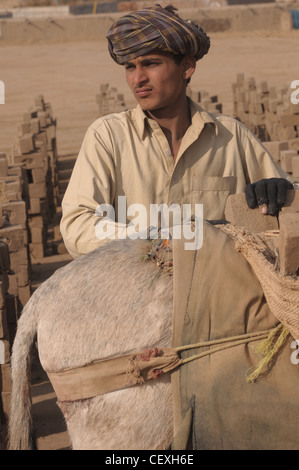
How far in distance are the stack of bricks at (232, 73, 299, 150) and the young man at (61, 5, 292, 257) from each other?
8.33 meters

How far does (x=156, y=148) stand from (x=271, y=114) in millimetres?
11327

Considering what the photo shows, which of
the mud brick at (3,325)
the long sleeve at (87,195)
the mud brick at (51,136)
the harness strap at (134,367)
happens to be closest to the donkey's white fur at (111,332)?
the harness strap at (134,367)

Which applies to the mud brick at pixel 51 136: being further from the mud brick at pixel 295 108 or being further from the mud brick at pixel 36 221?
the mud brick at pixel 295 108

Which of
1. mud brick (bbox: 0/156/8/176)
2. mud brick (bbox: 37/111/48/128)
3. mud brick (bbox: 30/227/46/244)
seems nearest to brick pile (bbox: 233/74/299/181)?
mud brick (bbox: 0/156/8/176)

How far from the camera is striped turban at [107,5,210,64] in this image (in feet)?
13.4

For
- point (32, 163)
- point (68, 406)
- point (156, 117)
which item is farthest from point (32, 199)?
point (68, 406)

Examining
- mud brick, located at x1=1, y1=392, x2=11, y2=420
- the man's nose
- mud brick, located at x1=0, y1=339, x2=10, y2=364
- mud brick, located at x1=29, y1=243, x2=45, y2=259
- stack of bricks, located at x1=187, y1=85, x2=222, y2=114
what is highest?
stack of bricks, located at x1=187, y1=85, x2=222, y2=114

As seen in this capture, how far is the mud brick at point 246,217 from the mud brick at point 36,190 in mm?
8310

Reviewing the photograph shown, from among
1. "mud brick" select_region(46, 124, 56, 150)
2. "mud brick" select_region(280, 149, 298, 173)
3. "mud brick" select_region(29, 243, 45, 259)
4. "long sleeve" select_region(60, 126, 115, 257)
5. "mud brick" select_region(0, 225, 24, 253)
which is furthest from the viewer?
"mud brick" select_region(46, 124, 56, 150)

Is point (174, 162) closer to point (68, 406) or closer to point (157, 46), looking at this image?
point (157, 46)

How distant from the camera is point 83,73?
101 ft

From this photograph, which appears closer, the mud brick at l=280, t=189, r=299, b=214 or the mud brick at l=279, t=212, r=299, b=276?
the mud brick at l=279, t=212, r=299, b=276

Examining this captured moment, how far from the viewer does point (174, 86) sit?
4207mm

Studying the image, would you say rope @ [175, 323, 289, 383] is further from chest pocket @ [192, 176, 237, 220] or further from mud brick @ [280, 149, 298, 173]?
mud brick @ [280, 149, 298, 173]
